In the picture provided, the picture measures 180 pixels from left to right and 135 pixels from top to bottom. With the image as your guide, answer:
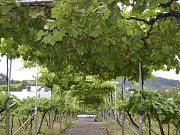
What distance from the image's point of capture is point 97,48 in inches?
169

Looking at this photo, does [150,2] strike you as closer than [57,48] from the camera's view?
Yes

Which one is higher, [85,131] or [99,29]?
[99,29]

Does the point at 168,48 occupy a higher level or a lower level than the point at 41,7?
lower

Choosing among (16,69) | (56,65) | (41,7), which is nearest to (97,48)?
(41,7)

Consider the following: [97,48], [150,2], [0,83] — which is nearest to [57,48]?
[97,48]

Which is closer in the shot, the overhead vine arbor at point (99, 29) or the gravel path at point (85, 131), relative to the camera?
the overhead vine arbor at point (99, 29)

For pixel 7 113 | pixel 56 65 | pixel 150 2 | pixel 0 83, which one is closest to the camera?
pixel 150 2

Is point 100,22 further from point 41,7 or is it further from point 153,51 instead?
point 153,51

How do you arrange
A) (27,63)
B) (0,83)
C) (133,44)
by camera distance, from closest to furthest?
(133,44), (0,83), (27,63)

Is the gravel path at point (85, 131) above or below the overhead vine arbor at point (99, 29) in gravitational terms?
below

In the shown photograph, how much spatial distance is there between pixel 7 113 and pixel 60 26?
12.3 feet

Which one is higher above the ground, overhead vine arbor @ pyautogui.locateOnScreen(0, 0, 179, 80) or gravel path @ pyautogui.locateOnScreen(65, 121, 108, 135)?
overhead vine arbor @ pyautogui.locateOnScreen(0, 0, 179, 80)

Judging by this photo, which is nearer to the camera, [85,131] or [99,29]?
[99,29]

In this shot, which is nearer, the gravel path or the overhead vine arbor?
the overhead vine arbor
